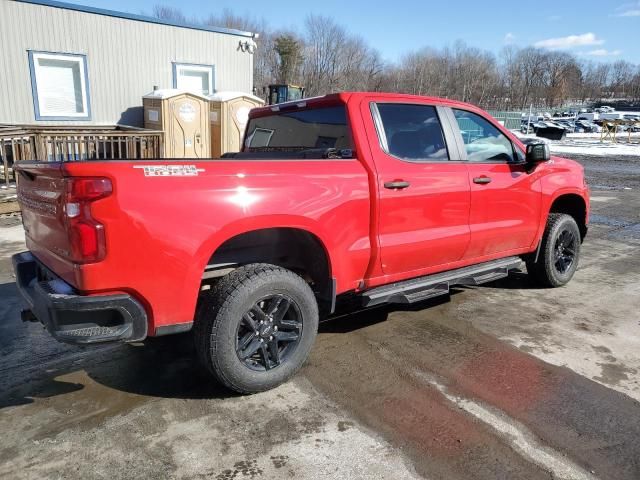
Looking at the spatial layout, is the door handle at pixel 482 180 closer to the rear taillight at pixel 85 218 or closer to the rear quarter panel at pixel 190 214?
the rear quarter panel at pixel 190 214

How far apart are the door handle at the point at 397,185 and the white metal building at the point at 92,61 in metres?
11.0

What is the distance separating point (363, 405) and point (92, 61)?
12101 millimetres

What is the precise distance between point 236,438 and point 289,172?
62.3 inches

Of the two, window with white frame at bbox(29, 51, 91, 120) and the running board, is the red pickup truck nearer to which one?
the running board

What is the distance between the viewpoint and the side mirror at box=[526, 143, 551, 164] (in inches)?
183

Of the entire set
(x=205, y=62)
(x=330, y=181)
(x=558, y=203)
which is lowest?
(x=558, y=203)

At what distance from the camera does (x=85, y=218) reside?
2613mm

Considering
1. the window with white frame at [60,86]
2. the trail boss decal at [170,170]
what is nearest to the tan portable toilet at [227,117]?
the window with white frame at [60,86]

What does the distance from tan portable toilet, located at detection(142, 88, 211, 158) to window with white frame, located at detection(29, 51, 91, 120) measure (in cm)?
147

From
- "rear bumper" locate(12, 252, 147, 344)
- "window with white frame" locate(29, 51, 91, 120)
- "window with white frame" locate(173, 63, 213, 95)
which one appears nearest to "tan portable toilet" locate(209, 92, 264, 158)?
"window with white frame" locate(173, 63, 213, 95)

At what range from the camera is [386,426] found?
2.96 m

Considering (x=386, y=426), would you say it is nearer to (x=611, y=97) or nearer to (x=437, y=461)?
(x=437, y=461)

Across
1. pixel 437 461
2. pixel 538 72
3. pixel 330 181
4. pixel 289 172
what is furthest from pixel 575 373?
pixel 538 72

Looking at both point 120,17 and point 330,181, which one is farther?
point 120,17
